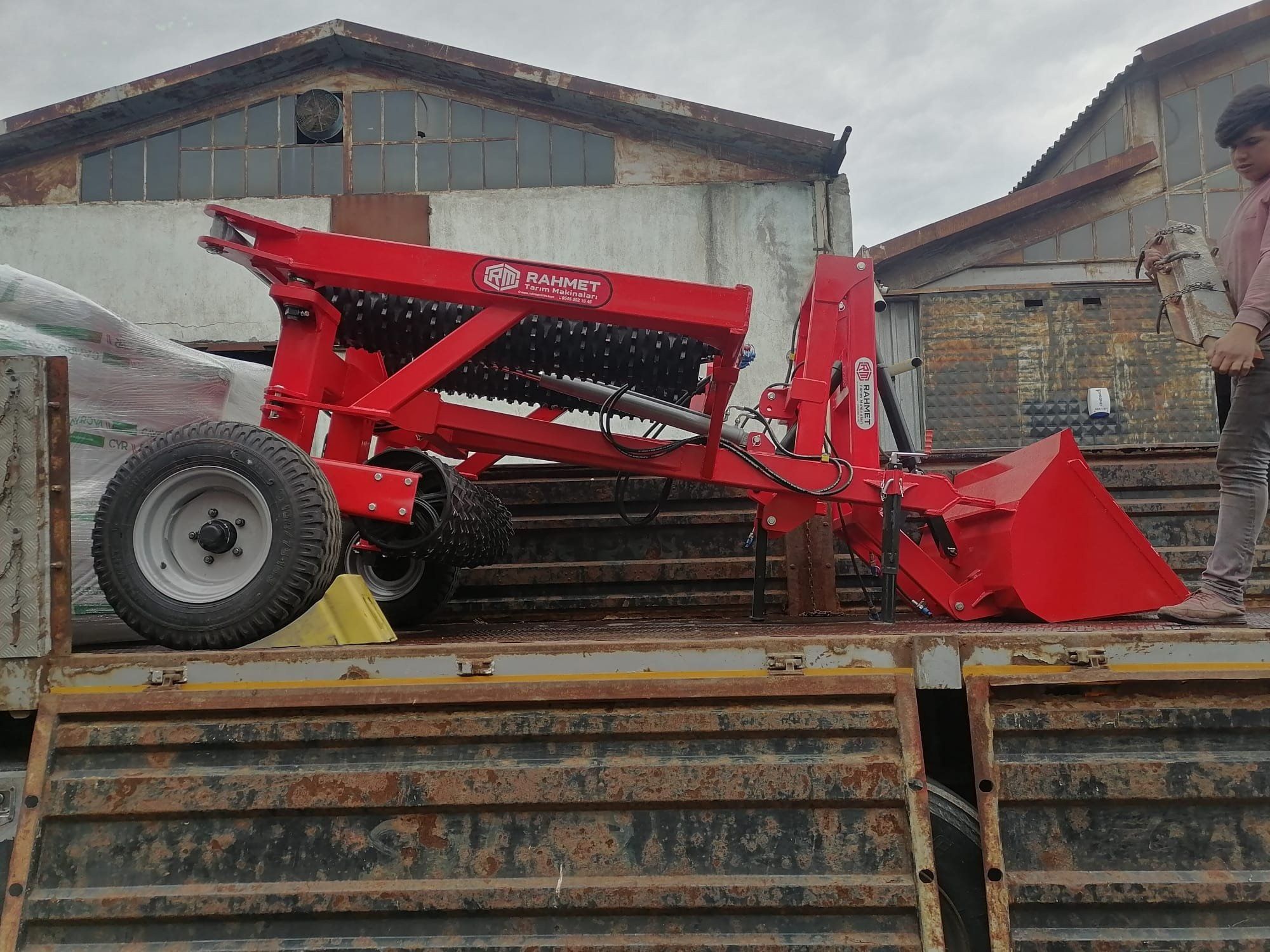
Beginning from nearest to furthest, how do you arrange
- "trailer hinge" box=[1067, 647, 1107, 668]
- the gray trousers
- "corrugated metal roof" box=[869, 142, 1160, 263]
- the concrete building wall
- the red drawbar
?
"trailer hinge" box=[1067, 647, 1107, 668], the gray trousers, the red drawbar, the concrete building wall, "corrugated metal roof" box=[869, 142, 1160, 263]

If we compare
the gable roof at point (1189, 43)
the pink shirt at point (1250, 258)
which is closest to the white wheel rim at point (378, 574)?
the pink shirt at point (1250, 258)

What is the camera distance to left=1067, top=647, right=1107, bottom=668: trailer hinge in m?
2.08

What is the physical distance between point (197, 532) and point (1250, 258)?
335cm

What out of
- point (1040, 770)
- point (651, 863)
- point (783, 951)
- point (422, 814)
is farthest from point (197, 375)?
point (1040, 770)

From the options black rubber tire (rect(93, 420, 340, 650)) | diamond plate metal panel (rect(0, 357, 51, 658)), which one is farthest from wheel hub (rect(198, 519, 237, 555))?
diamond plate metal panel (rect(0, 357, 51, 658))

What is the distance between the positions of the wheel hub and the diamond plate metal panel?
20.0 inches

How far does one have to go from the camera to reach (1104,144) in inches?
516

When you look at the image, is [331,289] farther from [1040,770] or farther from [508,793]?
[1040,770]

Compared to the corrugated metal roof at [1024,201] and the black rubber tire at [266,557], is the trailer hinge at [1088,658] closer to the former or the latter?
the black rubber tire at [266,557]

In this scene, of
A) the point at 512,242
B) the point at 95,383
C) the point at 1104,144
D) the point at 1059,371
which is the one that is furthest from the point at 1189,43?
the point at 95,383

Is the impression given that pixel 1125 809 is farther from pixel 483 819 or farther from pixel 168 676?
pixel 168 676

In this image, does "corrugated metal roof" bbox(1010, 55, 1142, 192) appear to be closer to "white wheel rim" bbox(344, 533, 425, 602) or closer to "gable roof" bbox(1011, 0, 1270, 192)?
"gable roof" bbox(1011, 0, 1270, 192)

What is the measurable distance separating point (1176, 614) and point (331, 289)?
119 inches

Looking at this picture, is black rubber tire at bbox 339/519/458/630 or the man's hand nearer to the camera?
the man's hand
